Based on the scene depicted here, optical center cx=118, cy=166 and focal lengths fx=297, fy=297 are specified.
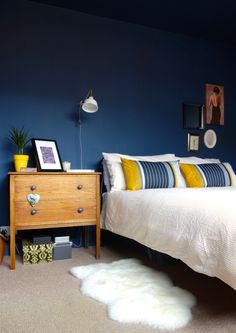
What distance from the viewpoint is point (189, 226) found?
165 cm

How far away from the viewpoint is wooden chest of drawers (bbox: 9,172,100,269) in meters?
2.34

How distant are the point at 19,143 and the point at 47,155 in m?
0.27

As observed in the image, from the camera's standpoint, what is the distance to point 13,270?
2.26 m

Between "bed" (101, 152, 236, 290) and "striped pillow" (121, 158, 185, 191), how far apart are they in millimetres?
230

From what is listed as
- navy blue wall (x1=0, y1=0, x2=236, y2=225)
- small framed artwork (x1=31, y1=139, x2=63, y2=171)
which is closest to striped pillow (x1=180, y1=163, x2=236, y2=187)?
navy blue wall (x1=0, y1=0, x2=236, y2=225)

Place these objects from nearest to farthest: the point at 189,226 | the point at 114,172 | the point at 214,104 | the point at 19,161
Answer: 1. the point at 189,226
2. the point at 19,161
3. the point at 114,172
4. the point at 214,104

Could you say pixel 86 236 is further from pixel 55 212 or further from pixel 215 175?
pixel 215 175

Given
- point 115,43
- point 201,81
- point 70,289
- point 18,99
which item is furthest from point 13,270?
point 201,81

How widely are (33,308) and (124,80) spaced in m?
2.47

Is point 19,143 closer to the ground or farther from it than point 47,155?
farther from it

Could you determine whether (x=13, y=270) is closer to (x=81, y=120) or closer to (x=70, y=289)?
(x=70, y=289)

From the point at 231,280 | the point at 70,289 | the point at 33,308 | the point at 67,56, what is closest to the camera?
the point at 231,280

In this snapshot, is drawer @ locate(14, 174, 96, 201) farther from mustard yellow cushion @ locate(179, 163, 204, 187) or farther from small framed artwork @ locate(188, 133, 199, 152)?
small framed artwork @ locate(188, 133, 199, 152)

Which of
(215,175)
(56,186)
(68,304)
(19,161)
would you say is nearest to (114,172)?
(56,186)
